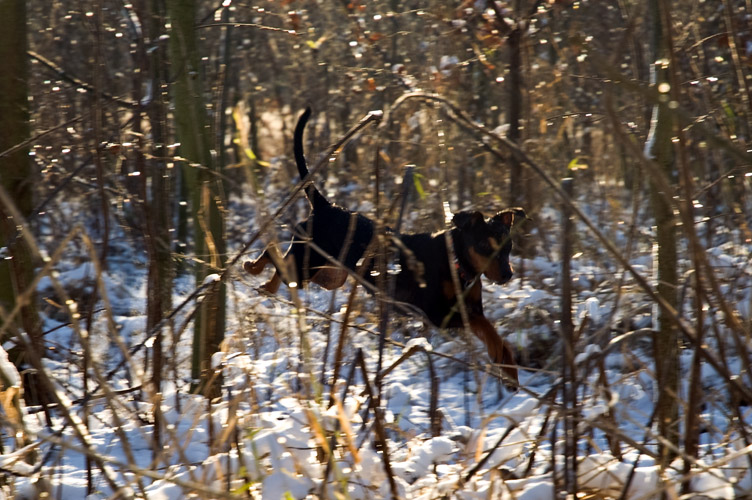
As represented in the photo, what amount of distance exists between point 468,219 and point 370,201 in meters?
2.34

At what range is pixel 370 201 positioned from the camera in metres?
7.57

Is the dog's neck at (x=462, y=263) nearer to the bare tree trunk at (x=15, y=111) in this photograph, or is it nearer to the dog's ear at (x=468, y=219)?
the dog's ear at (x=468, y=219)

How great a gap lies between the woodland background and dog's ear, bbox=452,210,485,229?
1.04ft

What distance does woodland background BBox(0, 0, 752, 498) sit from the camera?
2.12 m

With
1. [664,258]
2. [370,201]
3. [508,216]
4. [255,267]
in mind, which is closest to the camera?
[664,258]

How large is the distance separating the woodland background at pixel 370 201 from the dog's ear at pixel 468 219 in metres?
0.32

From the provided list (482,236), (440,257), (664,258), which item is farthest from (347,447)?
(440,257)

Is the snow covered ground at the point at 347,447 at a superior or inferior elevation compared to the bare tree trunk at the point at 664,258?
inferior

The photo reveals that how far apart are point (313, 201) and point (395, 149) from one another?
7.91ft

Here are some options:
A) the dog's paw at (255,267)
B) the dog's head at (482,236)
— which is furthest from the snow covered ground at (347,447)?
the dog's paw at (255,267)

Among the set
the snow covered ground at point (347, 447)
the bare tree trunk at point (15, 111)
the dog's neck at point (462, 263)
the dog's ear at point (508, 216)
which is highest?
the bare tree trunk at point (15, 111)

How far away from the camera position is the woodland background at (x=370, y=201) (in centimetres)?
212

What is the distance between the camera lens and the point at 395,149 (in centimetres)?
834

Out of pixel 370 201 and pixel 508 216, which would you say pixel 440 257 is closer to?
pixel 508 216
